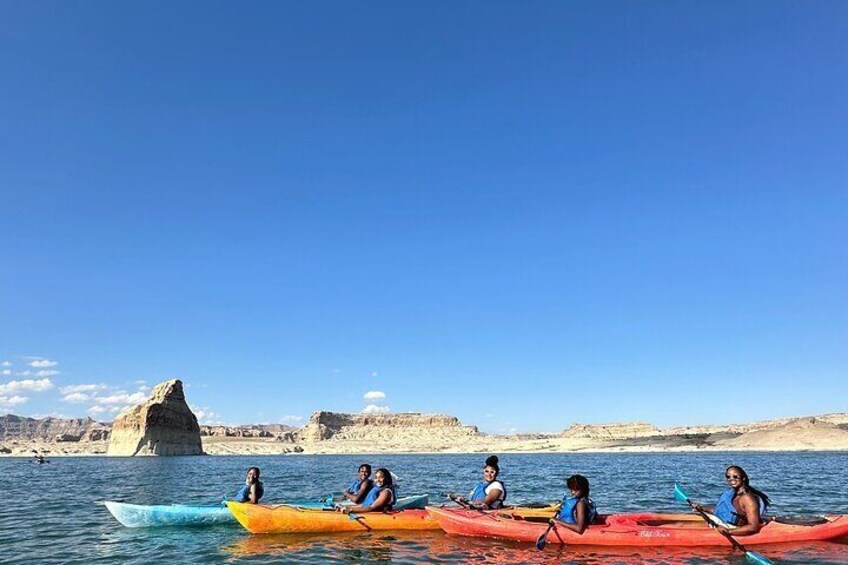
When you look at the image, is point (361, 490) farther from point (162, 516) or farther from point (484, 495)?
point (162, 516)

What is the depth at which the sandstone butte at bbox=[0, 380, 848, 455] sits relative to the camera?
97.4 metres

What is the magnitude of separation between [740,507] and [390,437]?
524 feet

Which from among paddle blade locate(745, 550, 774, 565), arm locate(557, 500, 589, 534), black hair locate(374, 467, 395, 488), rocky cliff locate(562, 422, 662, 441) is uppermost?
black hair locate(374, 467, 395, 488)

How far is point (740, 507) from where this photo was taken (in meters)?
13.4

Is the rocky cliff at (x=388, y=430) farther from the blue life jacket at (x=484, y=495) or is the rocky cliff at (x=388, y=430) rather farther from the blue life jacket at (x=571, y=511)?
the blue life jacket at (x=571, y=511)

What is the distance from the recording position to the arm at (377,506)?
52.3 ft

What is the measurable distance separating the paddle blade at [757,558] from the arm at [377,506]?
28.3 ft

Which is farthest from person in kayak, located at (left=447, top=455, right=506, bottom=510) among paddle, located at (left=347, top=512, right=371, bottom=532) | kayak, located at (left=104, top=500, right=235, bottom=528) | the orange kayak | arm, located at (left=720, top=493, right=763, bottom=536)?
kayak, located at (left=104, top=500, right=235, bottom=528)

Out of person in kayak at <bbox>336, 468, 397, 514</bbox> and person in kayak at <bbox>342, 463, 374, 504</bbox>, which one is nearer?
person in kayak at <bbox>336, 468, 397, 514</bbox>

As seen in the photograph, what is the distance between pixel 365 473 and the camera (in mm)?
16250

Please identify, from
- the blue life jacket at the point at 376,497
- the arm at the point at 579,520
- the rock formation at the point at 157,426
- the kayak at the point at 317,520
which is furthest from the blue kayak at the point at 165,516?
the rock formation at the point at 157,426

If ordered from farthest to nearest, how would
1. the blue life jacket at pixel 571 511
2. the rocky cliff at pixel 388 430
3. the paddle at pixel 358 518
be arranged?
the rocky cliff at pixel 388 430 → the paddle at pixel 358 518 → the blue life jacket at pixel 571 511

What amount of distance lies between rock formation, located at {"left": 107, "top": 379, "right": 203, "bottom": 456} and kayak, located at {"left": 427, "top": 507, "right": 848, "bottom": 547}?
3659 inches

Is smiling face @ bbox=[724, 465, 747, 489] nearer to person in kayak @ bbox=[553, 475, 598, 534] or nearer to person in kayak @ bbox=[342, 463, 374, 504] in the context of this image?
person in kayak @ bbox=[553, 475, 598, 534]
